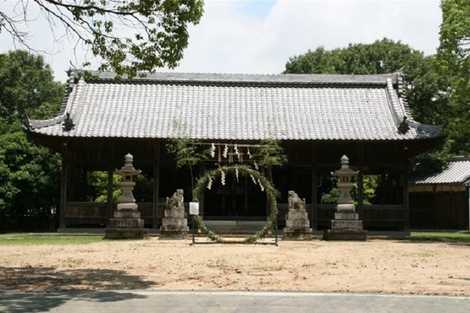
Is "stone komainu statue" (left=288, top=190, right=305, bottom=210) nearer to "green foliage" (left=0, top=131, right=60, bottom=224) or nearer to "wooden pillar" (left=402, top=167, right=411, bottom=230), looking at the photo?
"wooden pillar" (left=402, top=167, right=411, bottom=230)

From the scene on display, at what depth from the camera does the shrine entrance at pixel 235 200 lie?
31234 millimetres

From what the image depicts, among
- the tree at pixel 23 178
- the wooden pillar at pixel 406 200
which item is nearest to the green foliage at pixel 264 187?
the wooden pillar at pixel 406 200

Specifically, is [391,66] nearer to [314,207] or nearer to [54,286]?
[314,207]

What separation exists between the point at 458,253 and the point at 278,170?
43.4ft

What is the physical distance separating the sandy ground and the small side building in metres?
20.0

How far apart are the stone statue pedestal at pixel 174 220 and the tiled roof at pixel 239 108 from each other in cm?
435

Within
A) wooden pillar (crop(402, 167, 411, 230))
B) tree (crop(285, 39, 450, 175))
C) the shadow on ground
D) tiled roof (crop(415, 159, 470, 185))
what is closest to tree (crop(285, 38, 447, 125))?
tree (crop(285, 39, 450, 175))

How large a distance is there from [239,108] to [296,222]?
8735 millimetres

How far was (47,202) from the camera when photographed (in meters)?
32.2

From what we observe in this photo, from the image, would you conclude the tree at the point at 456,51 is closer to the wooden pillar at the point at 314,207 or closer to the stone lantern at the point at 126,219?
the wooden pillar at the point at 314,207

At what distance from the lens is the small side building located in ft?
→ 128

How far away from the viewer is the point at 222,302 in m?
9.12

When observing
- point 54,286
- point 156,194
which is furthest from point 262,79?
point 54,286

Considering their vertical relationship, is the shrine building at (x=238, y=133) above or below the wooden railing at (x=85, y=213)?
above
